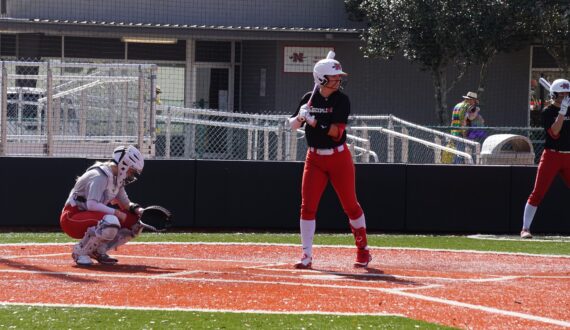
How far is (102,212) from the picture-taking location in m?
10.3

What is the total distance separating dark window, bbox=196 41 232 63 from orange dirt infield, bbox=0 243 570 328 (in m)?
16.6

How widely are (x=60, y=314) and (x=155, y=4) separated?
68.0ft

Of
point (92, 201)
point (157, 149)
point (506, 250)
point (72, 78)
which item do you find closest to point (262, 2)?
point (157, 149)

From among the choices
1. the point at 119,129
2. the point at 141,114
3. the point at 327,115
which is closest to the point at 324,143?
the point at 327,115

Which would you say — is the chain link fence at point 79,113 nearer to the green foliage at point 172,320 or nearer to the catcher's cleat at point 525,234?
the catcher's cleat at point 525,234

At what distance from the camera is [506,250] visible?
13.1 metres

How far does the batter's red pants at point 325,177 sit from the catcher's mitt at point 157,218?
51.0 inches

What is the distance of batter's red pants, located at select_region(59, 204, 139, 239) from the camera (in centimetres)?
1030

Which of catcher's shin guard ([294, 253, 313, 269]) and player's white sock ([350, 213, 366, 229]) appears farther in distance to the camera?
player's white sock ([350, 213, 366, 229])

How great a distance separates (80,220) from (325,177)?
7.52 ft

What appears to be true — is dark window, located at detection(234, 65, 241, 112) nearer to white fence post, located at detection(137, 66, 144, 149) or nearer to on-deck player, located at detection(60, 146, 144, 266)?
white fence post, located at detection(137, 66, 144, 149)

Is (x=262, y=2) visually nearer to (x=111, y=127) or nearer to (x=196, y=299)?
(x=111, y=127)

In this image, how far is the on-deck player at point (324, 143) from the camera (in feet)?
33.8

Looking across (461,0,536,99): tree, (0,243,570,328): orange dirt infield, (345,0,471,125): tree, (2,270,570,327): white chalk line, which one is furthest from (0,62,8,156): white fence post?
A: (461,0,536,99): tree
